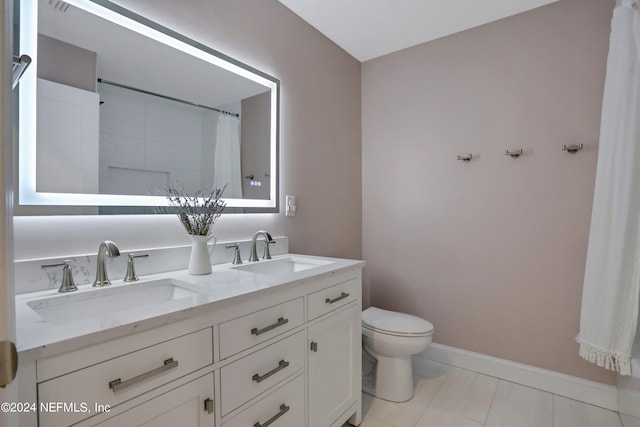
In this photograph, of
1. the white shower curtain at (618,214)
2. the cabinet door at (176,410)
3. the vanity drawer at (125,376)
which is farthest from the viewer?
the white shower curtain at (618,214)

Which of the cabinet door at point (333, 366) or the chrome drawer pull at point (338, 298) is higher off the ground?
the chrome drawer pull at point (338, 298)

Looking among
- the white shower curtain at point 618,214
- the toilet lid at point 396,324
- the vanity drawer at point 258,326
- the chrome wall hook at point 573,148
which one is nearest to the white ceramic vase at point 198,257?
the vanity drawer at point 258,326

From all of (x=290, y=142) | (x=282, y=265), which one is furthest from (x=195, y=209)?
(x=290, y=142)

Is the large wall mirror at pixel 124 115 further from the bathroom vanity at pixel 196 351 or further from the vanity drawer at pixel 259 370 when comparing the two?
the vanity drawer at pixel 259 370

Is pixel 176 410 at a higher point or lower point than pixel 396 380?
higher

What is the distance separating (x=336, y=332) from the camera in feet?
4.77

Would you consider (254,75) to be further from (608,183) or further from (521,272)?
(521,272)

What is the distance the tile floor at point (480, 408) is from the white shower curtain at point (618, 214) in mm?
462

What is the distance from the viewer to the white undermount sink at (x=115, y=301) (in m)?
0.86

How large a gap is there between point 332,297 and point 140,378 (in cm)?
84

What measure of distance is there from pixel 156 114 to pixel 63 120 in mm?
349

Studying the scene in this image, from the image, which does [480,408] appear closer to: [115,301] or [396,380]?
[396,380]

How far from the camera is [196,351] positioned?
2.81 feet

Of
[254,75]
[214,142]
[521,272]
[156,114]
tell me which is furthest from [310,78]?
[521,272]
